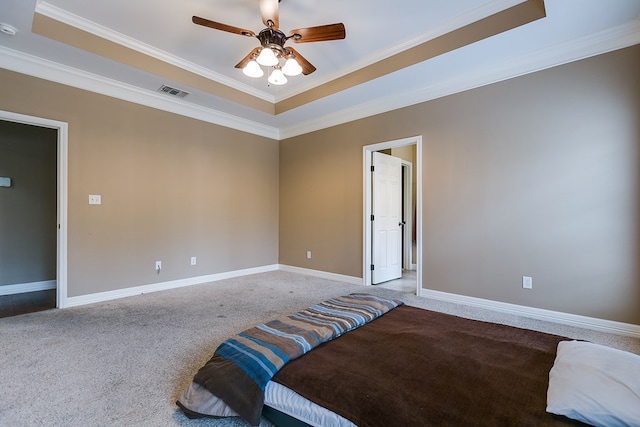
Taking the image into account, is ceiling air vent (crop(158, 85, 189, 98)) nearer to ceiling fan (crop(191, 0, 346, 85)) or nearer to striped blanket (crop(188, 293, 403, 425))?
ceiling fan (crop(191, 0, 346, 85))

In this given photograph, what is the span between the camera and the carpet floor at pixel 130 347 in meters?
1.68

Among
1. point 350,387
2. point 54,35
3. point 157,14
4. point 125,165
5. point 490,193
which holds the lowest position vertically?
point 350,387

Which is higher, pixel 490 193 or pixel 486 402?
pixel 490 193

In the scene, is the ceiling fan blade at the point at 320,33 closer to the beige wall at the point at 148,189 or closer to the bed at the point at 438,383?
the bed at the point at 438,383

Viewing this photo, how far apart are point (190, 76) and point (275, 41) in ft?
6.07

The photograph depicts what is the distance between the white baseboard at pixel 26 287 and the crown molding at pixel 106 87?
121 inches

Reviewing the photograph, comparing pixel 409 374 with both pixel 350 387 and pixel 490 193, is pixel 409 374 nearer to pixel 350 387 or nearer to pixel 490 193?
pixel 350 387

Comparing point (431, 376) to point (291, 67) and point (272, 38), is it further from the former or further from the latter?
point (272, 38)

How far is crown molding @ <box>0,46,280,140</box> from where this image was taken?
3.20 meters

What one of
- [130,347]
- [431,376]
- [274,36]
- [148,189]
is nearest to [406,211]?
[274,36]

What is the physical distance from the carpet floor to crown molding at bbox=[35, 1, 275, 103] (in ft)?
9.88

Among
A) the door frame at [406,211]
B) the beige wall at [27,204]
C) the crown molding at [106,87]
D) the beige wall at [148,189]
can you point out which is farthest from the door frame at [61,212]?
the door frame at [406,211]

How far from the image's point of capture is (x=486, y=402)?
1186 mm

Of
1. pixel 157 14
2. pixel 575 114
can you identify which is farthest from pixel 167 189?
pixel 575 114
